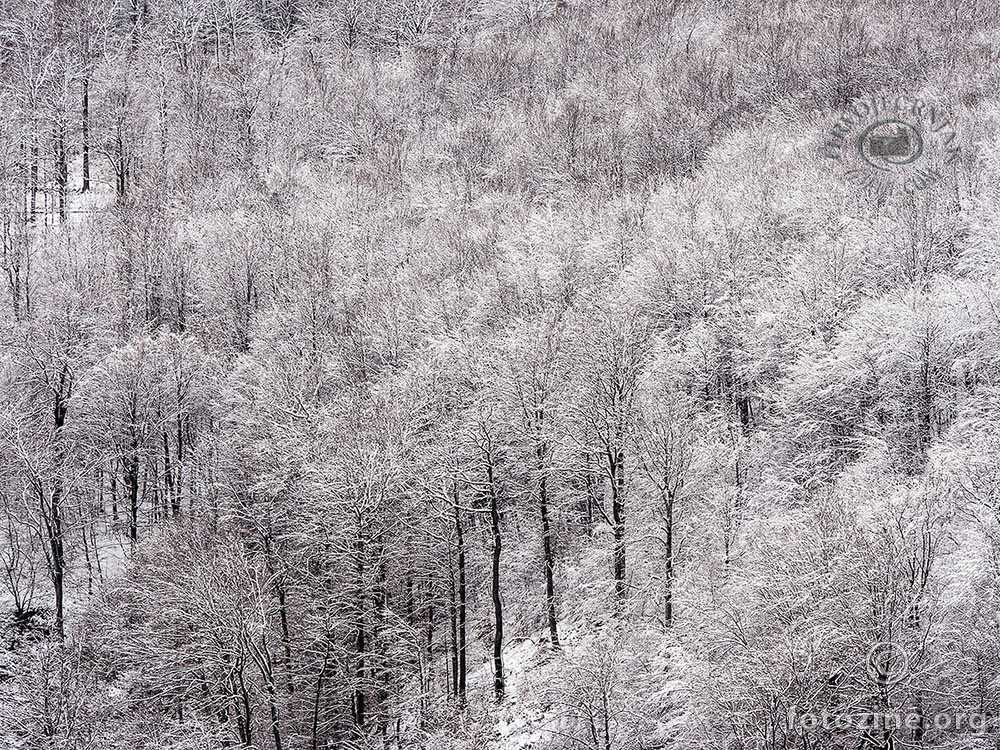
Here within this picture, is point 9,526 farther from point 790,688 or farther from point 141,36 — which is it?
point 141,36

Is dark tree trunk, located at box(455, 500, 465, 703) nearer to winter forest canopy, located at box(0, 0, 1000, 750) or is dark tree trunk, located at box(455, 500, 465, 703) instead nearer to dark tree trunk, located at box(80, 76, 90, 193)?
winter forest canopy, located at box(0, 0, 1000, 750)

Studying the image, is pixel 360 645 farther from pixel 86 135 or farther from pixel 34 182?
pixel 86 135

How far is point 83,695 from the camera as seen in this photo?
32969mm

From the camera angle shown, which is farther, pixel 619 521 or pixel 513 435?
pixel 513 435

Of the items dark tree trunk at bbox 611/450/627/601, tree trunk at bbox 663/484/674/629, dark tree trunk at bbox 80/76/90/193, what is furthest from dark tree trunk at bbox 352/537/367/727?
dark tree trunk at bbox 80/76/90/193

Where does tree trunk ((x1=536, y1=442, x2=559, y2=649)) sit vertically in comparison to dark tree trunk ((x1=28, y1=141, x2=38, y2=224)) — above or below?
below

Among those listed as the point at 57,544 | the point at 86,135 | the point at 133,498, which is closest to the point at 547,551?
the point at 133,498

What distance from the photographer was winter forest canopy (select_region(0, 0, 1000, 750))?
94.5ft

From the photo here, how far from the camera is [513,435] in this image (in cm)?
4131

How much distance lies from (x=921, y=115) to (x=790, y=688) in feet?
170

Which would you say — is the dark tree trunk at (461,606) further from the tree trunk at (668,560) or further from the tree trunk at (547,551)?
the tree trunk at (668,560)

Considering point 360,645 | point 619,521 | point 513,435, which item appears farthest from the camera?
point 513,435

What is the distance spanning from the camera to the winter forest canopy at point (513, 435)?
28.8 metres

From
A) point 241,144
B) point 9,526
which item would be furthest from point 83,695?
point 241,144
